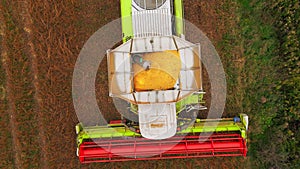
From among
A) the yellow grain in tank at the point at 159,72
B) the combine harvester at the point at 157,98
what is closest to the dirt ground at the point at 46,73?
the combine harvester at the point at 157,98

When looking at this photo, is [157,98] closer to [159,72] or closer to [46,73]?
[159,72]

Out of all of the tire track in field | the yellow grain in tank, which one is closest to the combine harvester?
the yellow grain in tank

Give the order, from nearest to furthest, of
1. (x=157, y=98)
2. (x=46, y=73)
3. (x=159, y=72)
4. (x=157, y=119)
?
(x=159, y=72) < (x=157, y=98) < (x=157, y=119) < (x=46, y=73)

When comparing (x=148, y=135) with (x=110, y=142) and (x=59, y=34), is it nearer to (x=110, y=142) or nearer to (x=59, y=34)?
(x=110, y=142)

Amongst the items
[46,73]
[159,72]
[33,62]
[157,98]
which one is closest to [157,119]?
[157,98]

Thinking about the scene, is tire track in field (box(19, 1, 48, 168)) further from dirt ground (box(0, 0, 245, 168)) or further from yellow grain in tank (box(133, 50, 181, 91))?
yellow grain in tank (box(133, 50, 181, 91))

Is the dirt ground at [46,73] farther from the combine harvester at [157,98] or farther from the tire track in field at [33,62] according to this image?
the combine harvester at [157,98]

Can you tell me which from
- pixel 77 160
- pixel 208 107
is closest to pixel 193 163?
pixel 208 107
